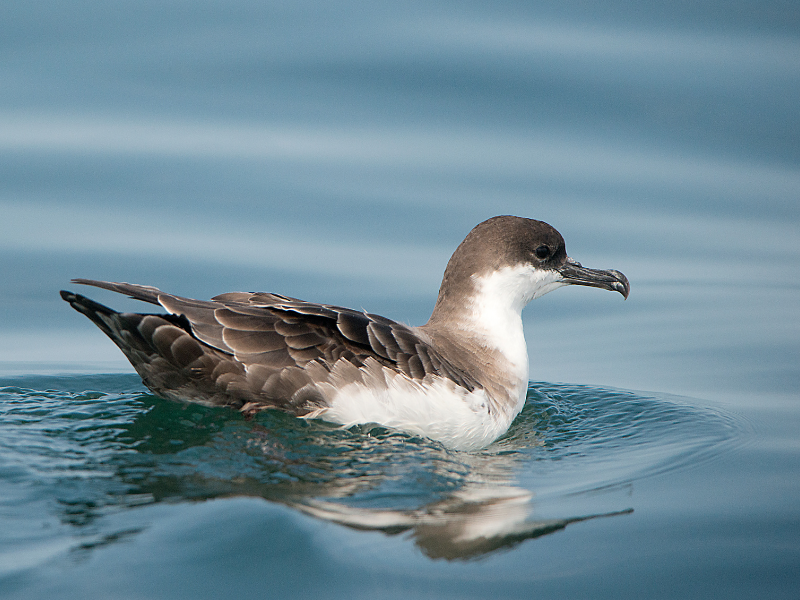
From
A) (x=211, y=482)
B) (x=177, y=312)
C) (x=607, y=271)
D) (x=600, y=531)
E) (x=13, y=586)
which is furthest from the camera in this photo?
(x=607, y=271)

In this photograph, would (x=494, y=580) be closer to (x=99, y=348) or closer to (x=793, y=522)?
(x=793, y=522)

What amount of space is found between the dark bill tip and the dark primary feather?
1.51m

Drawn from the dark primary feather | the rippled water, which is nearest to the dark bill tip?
the rippled water

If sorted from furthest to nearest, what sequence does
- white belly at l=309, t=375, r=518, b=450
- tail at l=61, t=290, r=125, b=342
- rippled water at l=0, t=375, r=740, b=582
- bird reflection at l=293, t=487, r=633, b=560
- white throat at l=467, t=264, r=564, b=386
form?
white throat at l=467, t=264, r=564, b=386 → white belly at l=309, t=375, r=518, b=450 → tail at l=61, t=290, r=125, b=342 → rippled water at l=0, t=375, r=740, b=582 → bird reflection at l=293, t=487, r=633, b=560

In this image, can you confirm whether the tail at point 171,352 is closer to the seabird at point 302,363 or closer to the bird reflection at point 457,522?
the seabird at point 302,363

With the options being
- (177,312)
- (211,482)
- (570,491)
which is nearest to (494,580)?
(570,491)

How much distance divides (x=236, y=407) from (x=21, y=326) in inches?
125

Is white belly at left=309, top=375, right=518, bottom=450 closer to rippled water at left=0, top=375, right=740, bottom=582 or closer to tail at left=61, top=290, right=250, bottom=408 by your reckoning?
rippled water at left=0, top=375, right=740, bottom=582

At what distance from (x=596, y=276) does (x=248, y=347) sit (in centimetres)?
265

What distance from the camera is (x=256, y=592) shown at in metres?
3.69

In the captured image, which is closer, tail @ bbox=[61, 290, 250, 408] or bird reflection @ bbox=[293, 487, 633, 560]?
bird reflection @ bbox=[293, 487, 633, 560]

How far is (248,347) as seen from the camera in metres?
5.55

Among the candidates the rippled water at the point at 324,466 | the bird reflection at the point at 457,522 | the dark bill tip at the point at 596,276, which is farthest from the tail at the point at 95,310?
the dark bill tip at the point at 596,276

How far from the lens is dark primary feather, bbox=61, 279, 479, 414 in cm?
554
